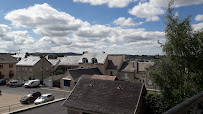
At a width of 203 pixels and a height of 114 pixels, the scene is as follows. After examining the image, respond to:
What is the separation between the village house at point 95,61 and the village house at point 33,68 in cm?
1033

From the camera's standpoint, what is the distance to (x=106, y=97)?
45.0 ft

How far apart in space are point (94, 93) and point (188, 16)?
12055mm

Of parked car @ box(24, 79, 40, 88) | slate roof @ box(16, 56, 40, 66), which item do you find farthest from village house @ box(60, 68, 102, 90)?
slate roof @ box(16, 56, 40, 66)

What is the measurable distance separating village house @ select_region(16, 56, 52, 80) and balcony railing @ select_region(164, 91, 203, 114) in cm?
3933

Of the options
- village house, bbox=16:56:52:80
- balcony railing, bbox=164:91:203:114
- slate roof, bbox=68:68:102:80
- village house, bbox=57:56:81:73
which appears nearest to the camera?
balcony railing, bbox=164:91:203:114

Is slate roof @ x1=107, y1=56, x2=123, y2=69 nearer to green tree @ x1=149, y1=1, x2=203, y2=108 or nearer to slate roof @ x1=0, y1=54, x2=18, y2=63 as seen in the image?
green tree @ x1=149, y1=1, x2=203, y2=108

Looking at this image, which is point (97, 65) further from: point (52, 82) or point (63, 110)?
point (63, 110)

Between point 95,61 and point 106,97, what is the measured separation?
2796 cm

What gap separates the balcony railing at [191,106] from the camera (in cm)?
125

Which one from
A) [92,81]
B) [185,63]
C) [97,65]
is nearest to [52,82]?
[97,65]

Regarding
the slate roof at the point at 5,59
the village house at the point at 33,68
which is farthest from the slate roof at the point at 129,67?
the slate roof at the point at 5,59

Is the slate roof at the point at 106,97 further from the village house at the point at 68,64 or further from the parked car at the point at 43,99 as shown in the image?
the village house at the point at 68,64

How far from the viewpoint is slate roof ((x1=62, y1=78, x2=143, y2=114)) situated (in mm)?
12422

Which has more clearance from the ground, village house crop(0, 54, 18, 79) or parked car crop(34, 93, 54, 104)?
village house crop(0, 54, 18, 79)
